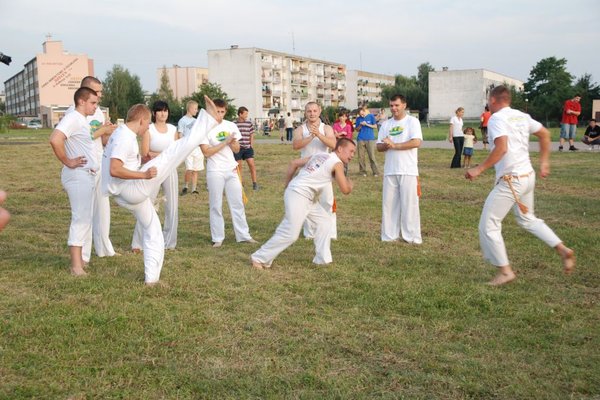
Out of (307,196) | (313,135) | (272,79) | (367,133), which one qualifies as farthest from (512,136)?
(272,79)

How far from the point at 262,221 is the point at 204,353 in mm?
6125

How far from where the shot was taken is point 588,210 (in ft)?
36.0

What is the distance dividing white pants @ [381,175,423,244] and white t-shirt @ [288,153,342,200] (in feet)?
5.99

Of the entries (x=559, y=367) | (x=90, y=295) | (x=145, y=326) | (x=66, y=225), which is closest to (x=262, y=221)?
(x=66, y=225)

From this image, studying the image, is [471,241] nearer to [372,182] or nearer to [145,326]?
[145,326]

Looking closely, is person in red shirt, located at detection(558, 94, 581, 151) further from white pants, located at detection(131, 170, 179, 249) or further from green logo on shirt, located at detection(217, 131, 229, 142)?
white pants, located at detection(131, 170, 179, 249)

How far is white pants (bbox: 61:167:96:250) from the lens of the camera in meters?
6.88

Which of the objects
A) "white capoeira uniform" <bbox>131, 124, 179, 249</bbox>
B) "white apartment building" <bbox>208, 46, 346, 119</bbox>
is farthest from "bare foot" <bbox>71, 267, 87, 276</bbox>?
"white apartment building" <bbox>208, 46, 346, 119</bbox>

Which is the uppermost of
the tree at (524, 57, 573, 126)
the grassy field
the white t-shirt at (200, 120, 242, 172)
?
the tree at (524, 57, 573, 126)

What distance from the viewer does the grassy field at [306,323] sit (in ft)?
13.4

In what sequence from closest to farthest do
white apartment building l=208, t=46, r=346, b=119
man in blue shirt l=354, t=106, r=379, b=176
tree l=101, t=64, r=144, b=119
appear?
1. man in blue shirt l=354, t=106, r=379, b=176
2. tree l=101, t=64, r=144, b=119
3. white apartment building l=208, t=46, r=346, b=119

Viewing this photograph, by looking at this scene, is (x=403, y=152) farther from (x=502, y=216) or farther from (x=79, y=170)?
(x=79, y=170)

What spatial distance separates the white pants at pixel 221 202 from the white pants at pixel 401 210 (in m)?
2.05

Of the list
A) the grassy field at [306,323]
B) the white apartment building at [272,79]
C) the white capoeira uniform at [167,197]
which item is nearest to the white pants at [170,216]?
the white capoeira uniform at [167,197]
